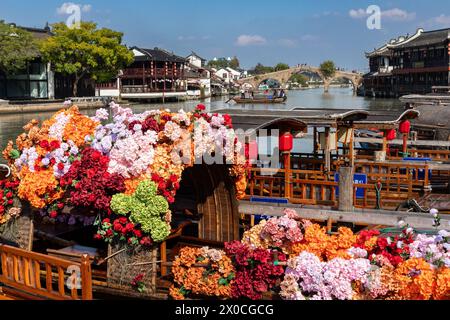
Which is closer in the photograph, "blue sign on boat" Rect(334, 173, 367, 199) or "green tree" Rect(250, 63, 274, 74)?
"blue sign on boat" Rect(334, 173, 367, 199)

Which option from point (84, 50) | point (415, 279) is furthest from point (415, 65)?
point (415, 279)

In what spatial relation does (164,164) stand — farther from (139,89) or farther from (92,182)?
(139,89)

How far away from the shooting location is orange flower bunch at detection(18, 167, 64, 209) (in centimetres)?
657

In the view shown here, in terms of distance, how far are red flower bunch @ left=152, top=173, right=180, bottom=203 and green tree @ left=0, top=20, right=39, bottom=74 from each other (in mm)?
45421

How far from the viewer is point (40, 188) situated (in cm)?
656

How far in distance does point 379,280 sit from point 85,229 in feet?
19.6

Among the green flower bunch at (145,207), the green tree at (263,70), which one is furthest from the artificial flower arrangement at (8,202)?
the green tree at (263,70)

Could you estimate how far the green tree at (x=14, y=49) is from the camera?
155 ft

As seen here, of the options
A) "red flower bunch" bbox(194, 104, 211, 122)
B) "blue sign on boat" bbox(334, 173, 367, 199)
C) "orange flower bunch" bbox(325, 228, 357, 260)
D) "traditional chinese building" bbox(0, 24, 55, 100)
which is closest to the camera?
"orange flower bunch" bbox(325, 228, 357, 260)

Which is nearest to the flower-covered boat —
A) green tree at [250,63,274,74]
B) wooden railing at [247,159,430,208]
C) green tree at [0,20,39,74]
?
wooden railing at [247,159,430,208]

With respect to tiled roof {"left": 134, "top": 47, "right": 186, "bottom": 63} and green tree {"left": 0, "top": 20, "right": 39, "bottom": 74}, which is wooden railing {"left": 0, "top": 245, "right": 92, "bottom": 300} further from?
tiled roof {"left": 134, "top": 47, "right": 186, "bottom": 63}

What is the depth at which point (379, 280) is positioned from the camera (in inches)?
189

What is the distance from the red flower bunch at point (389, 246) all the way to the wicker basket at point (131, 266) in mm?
2558
